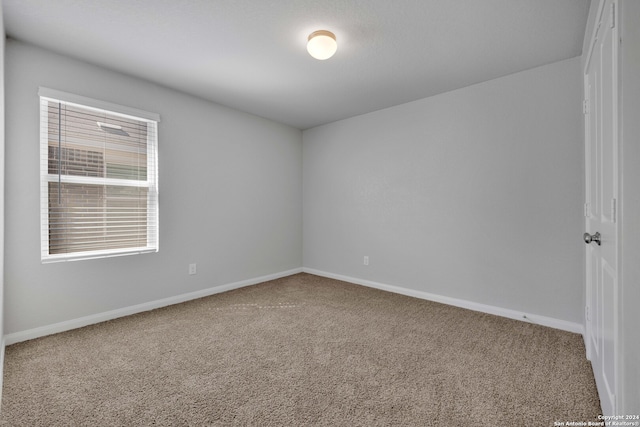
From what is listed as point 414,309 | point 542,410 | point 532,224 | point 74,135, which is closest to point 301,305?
point 414,309

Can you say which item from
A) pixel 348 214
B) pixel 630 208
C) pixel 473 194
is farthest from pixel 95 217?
pixel 473 194

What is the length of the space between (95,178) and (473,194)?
12.2 ft

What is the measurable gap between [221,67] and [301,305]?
2553 mm

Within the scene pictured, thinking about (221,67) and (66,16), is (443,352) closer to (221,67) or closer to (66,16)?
(221,67)

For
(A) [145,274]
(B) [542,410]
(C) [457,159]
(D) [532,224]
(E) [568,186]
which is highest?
(C) [457,159]

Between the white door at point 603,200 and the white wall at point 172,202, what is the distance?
137 inches

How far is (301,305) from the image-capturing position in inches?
128

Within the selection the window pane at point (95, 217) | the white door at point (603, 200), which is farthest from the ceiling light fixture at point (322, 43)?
the window pane at point (95, 217)

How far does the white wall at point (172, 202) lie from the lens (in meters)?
2.32

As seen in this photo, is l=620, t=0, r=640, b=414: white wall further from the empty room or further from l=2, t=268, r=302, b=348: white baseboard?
l=2, t=268, r=302, b=348: white baseboard

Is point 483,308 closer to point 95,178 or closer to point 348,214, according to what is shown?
point 348,214

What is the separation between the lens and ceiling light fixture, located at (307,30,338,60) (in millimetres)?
2150

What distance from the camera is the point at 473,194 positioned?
311cm

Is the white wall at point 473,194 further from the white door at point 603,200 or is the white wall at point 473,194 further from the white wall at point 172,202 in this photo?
the white wall at point 172,202
